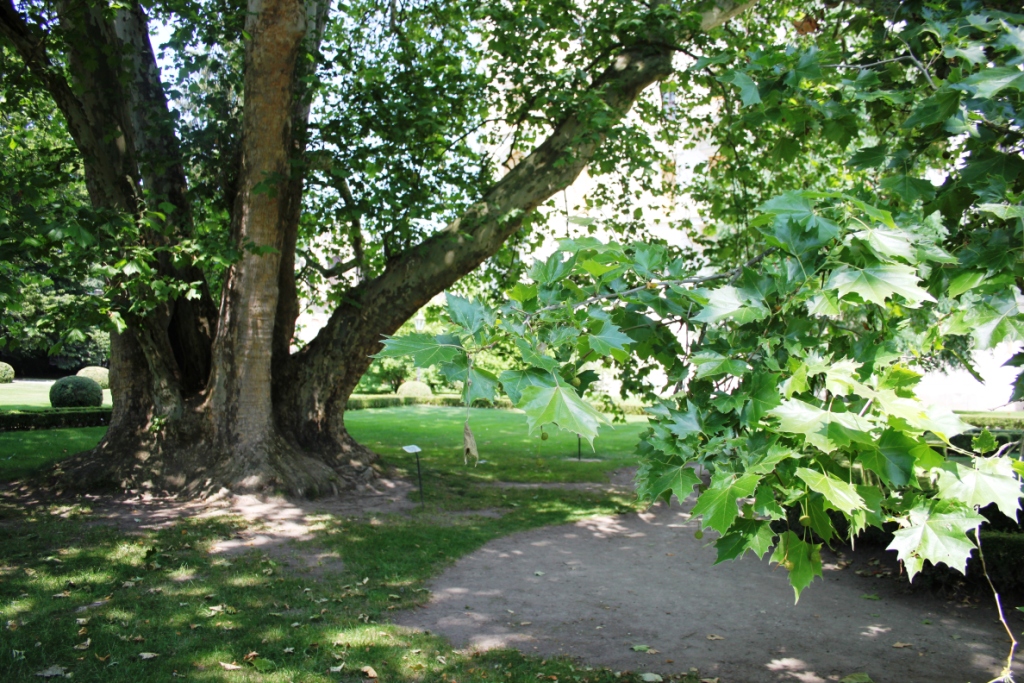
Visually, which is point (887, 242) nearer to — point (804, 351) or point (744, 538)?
point (804, 351)

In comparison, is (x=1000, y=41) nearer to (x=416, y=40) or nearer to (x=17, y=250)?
(x=17, y=250)

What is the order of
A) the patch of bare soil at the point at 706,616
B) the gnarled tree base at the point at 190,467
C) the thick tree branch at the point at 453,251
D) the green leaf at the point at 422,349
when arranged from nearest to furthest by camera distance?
the green leaf at the point at 422,349, the patch of bare soil at the point at 706,616, the gnarled tree base at the point at 190,467, the thick tree branch at the point at 453,251

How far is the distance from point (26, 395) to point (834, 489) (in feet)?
93.0

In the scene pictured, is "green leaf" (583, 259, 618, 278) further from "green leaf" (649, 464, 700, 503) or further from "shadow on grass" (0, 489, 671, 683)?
"shadow on grass" (0, 489, 671, 683)

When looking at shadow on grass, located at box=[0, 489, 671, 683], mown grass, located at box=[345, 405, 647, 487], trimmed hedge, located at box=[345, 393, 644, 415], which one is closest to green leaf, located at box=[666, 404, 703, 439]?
shadow on grass, located at box=[0, 489, 671, 683]

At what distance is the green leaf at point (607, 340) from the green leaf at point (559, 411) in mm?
368

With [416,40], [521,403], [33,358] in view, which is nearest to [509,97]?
[416,40]

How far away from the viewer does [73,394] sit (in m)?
19.2

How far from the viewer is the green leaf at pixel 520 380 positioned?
150 centimetres

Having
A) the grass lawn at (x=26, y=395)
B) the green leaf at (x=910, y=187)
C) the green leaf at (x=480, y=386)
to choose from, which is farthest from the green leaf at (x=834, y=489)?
the grass lawn at (x=26, y=395)

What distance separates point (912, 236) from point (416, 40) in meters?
11.5

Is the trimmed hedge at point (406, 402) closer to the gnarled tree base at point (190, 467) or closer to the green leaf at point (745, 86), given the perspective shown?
the gnarled tree base at point (190, 467)

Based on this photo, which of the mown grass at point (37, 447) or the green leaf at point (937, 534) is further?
the mown grass at point (37, 447)

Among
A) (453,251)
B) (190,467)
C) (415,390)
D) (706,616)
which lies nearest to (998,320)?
(706,616)
